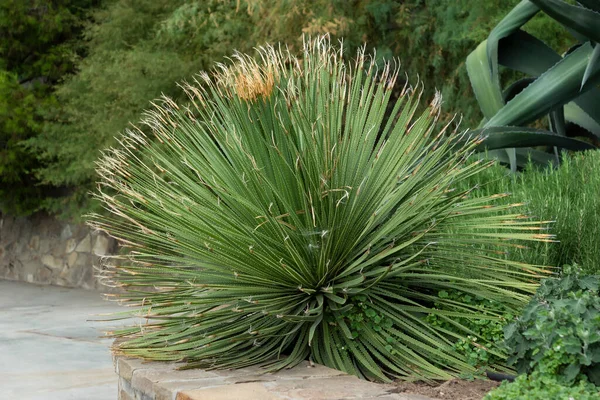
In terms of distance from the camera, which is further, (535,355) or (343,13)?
(343,13)

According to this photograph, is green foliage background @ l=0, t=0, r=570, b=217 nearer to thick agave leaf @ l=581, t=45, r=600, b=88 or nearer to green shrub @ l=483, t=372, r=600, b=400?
thick agave leaf @ l=581, t=45, r=600, b=88

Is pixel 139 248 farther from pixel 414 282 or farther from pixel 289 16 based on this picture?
pixel 289 16

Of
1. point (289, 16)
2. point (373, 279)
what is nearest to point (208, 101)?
point (373, 279)

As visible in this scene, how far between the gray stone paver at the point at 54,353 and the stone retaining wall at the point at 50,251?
2208 mm

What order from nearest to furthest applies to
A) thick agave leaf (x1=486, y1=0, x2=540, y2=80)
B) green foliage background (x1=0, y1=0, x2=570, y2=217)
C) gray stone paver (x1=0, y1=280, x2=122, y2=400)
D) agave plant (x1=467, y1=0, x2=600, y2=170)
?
agave plant (x1=467, y1=0, x2=600, y2=170), thick agave leaf (x1=486, y1=0, x2=540, y2=80), gray stone paver (x1=0, y1=280, x2=122, y2=400), green foliage background (x1=0, y1=0, x2=570, y2=217)

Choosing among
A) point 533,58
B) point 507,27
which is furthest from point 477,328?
point 533,58

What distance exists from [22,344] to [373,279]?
4.92m

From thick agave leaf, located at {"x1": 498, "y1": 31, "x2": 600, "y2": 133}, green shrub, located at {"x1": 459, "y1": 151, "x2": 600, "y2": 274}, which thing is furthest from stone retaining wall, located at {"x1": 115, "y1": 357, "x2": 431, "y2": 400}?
thick agave leaf, located at {"x1": 498, "y1": 31, "x2": 600, "y2": 133}

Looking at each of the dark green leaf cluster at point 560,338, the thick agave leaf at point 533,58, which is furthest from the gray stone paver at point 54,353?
the thick agave leaf at point 533,58

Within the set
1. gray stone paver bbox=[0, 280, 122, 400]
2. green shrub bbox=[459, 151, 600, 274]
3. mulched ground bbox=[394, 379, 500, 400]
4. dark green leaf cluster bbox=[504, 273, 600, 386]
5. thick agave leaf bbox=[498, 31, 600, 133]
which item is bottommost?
gray stone paver bbox=[0, 280, 122, 400]

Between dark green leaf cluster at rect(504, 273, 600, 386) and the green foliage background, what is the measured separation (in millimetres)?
6110

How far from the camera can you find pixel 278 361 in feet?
12.0

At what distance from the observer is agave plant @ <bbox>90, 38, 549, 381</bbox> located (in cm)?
355

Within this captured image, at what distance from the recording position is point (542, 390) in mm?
2719
